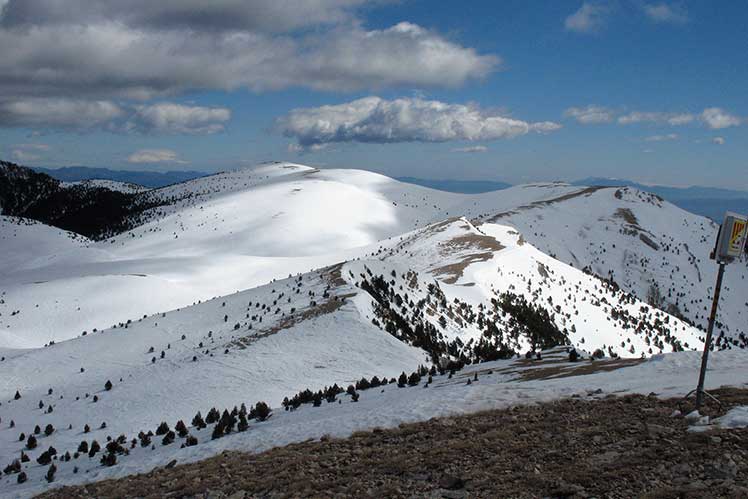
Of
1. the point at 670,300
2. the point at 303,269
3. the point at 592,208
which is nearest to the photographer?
the point at 303,269

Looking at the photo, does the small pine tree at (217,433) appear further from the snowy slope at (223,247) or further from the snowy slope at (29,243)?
the snowy slope at (29,243)

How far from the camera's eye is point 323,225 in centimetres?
11031

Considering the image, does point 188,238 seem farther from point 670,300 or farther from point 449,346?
point 670,300

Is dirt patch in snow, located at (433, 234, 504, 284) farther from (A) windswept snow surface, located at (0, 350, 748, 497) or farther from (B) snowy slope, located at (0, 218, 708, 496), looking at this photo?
(A) windswept snow surface, located at (0, 350, 748, 497)

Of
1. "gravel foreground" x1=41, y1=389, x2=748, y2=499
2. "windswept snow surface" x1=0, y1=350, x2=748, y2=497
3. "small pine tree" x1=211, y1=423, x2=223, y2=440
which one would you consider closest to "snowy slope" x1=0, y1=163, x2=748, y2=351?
"windswept snow surface" x1=0, y1=350, x2=748, y2=497

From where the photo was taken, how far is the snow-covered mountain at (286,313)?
71.6 feet

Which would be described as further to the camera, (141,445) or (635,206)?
(635,206)

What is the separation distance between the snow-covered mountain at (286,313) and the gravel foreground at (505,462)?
63.6 inches

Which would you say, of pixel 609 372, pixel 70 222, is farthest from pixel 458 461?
pixel 70 222

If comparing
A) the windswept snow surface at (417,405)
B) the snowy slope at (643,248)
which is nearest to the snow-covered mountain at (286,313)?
the windswept snow surface at (417,405)

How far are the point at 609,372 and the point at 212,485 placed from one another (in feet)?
35.4

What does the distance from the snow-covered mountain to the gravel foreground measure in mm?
1616

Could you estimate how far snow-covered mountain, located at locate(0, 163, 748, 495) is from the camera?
21828 mm

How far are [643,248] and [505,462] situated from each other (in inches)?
4595
